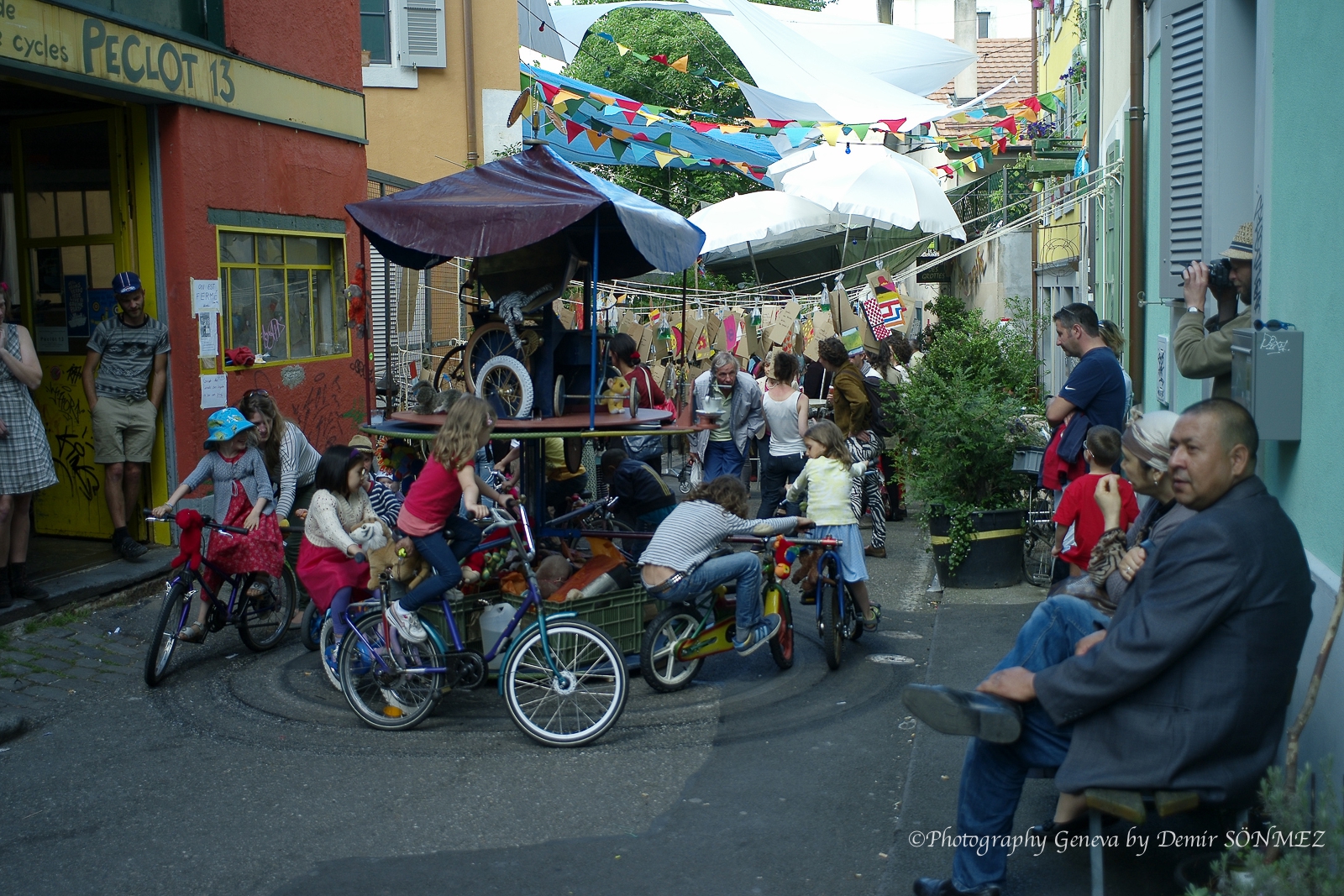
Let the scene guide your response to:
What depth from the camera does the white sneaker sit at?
233 inches

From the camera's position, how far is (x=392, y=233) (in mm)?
6676

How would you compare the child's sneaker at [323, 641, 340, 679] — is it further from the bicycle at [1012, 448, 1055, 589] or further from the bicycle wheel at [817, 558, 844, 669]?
the bicycle at [1012, 448, 1055, 589]

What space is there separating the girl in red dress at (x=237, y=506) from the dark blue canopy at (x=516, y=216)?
1489mm

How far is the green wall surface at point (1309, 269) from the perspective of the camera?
389cm

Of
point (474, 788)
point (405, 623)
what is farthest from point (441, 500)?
point (474, 788)

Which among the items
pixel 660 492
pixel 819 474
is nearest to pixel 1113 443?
pixel 819 474

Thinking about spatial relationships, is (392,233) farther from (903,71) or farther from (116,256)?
(903,71)

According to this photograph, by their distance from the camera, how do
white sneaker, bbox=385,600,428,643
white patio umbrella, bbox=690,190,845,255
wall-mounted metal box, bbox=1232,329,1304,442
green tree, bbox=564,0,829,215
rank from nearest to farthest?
wall-mounted metal box, bbox=1232,329,1304,442
white sneaker, bbox=385,600,428,643
white patio umbrella, bbox=690,190,845,255
green tree, bbox=564,0,829,215

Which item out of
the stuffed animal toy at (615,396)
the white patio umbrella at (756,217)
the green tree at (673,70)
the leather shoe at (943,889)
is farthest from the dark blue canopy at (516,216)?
the green tree at (673,70)

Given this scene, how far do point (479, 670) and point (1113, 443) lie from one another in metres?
3.48

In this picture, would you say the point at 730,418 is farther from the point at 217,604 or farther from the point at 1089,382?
the point at 217,604

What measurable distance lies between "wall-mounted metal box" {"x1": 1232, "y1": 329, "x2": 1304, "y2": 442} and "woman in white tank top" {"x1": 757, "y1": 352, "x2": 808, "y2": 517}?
5.92 metres

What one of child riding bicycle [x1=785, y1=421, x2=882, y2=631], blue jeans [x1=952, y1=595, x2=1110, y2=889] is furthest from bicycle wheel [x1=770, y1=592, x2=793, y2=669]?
blue jeans [x1=952, y1=595, x2=1110, y2=889]

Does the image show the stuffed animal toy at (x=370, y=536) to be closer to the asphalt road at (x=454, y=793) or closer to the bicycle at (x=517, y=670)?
the bicycle at (x=517, y=670)
